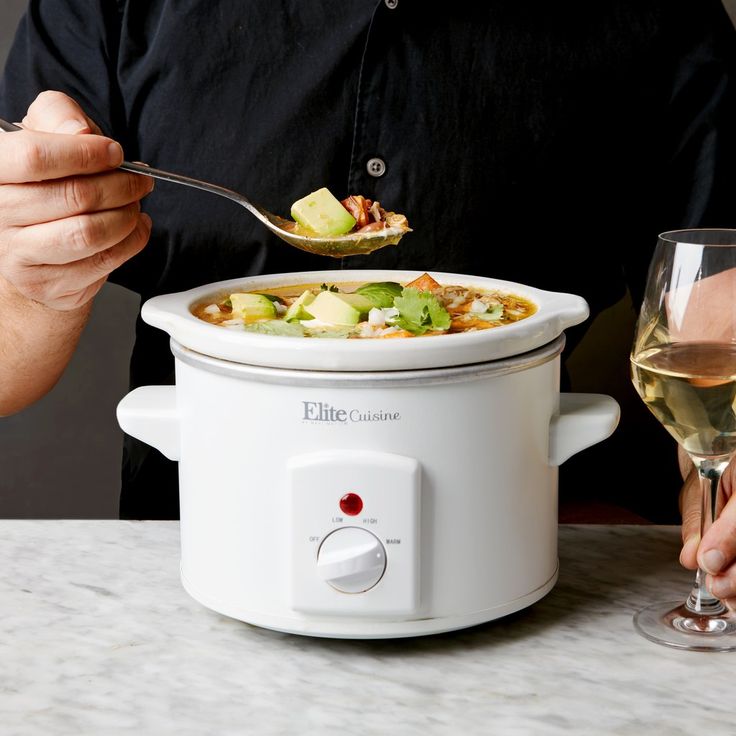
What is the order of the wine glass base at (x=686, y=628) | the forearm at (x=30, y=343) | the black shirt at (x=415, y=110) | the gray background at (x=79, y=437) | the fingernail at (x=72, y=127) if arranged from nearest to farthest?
1. the wine glass base at (x=686, y=628)
2. the fingernail at (x=72, y=127)
3. the forearm at (x=30, y=343)
4. the black shirt at (x=415, y=110)
5. the gray background at (x=79, y=437)

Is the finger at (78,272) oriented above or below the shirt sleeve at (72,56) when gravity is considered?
below

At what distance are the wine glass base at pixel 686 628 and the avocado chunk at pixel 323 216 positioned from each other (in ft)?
1.74

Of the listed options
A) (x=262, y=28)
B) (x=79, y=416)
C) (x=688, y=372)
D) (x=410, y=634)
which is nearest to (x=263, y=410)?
(x=410, y=634)

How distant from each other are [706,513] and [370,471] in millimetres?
342

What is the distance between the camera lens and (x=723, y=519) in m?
1.05

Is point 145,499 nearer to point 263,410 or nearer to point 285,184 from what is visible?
point 285,184

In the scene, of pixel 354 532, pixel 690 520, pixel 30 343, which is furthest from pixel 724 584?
pixel 30 343

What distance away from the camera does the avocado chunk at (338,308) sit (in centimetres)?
108

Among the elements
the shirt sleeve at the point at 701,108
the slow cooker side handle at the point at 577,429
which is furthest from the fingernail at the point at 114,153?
the shirt sleeve at the point at 701,108

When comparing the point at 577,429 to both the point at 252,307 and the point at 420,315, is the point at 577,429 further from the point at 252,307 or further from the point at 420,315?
the point at 252,307

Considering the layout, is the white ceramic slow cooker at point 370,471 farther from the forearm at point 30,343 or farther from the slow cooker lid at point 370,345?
the forearm at point 30,343

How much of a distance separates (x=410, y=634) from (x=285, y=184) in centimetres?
82

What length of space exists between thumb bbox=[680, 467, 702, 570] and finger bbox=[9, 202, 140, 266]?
0.66m

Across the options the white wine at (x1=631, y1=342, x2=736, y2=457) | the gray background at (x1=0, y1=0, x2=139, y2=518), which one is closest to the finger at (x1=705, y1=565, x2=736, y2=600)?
the white wine at (x1=631, y1=342, x2=736, y2=457)
